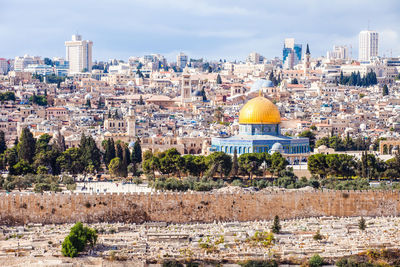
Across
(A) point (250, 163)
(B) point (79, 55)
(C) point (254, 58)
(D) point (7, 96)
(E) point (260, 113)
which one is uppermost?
(B) point (79, 55)

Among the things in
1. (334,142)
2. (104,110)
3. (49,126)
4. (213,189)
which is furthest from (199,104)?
(213,189)

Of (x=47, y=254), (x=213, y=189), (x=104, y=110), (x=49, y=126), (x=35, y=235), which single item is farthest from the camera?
(x=104, y=110)

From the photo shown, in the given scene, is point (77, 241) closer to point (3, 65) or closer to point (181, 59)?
point (3, 65)

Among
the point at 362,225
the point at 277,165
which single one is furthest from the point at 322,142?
the point at 362,225

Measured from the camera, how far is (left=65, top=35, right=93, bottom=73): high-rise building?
189000mm

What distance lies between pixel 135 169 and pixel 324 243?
2102cm

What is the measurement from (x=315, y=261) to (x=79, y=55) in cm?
16197

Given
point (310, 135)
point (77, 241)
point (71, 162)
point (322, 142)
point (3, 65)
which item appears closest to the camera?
point (77, 241)

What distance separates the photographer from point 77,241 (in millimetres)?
32469

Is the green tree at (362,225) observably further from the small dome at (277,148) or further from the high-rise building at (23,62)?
the high-rise building at (23,62)

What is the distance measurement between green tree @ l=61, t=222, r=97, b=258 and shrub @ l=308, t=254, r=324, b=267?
A: 7.32 m

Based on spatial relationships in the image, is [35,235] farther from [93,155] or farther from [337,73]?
[337,73]

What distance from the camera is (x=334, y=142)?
2667 inches

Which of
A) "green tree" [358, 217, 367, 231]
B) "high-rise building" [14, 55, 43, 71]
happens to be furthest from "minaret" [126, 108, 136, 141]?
"high-rise building" [14, 55, 43, 71]
